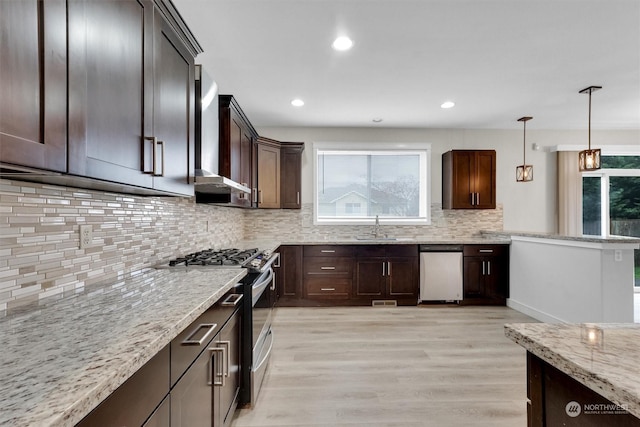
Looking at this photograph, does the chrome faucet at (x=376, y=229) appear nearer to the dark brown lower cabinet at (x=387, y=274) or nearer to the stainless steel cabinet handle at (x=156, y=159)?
the dark brown lower cabinet at (x=387, y=274)

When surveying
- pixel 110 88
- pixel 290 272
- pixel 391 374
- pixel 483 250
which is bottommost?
pixel 391 374

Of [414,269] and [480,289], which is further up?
[414,269]

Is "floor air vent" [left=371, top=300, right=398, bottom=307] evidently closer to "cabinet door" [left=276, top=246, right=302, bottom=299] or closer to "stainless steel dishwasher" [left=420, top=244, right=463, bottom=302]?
"stainless steel dishwasher" [left=420, top=244, right=463, bottom=302]

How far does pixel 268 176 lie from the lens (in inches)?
170

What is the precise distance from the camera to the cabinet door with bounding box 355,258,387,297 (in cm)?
429

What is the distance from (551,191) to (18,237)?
242 inches

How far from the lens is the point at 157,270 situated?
6.25 ft

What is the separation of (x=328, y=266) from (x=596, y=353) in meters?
3.68

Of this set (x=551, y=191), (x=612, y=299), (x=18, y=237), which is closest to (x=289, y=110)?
(x=18, y=237)

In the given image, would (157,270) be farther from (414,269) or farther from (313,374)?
(414,269)

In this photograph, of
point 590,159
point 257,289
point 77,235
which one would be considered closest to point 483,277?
point 590,159

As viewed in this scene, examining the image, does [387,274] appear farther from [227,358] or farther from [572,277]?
[227,358]

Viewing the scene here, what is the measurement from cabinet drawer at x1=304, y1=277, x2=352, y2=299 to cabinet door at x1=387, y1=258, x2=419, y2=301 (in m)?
0.57

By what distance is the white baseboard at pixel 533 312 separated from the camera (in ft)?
11.6
